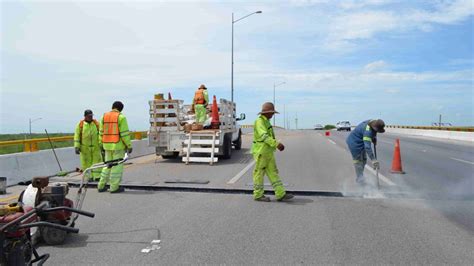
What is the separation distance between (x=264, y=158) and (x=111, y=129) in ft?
11.1

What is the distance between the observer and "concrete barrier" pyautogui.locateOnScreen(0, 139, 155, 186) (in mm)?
9969

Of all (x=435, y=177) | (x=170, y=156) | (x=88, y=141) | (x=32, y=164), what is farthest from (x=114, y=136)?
(x=435, y=177)

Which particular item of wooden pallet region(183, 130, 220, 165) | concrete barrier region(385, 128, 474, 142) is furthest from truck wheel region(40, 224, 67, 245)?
concrete barrier region(385, 128, 474, 142)

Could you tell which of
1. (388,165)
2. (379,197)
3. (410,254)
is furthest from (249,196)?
(388,165)

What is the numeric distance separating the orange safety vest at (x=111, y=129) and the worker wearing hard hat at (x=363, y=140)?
489cm

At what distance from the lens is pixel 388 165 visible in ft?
45.5

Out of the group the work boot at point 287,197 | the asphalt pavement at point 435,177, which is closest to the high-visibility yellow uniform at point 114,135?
the work boot at point 287,197

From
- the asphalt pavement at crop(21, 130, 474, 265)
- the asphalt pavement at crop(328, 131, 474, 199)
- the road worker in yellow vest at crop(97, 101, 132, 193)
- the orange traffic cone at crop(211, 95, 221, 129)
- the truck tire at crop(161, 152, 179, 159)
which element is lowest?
the asphalt pavement at crop(21, 130, 474, 265)

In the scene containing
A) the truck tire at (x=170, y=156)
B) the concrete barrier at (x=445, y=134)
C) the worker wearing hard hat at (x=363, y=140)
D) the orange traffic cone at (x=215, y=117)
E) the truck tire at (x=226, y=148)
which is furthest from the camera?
the concrete barrier at (x=445, y=134)

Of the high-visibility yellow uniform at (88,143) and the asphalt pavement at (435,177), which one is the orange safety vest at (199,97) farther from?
the asphalt pavement at (435,177)

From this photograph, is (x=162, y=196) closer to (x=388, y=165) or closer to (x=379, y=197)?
(x=379, y=197)

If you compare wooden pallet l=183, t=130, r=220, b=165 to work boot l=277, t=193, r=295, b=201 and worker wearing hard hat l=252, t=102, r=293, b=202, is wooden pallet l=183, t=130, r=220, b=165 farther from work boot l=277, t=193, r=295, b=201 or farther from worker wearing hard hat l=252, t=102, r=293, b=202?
work boot l=277, t=193, r=295, b=201

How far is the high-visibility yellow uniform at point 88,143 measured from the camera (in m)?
10.4

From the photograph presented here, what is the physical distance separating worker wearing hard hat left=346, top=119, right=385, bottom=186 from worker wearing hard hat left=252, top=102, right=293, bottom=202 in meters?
2.13
